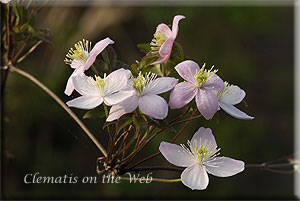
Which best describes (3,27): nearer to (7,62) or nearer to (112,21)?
(7,62)

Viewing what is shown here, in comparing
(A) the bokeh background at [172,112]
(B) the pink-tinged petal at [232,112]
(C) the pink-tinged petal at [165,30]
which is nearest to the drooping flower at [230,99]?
(B) the pink-tinged petal at [232,112]

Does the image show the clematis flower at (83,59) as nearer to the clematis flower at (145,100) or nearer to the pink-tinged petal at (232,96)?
the clematis flower at (145,100)

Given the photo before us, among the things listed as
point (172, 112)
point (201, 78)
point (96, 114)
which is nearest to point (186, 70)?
point (201, 78)

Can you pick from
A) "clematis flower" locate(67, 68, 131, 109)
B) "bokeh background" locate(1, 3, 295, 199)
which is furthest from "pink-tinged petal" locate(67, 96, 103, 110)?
"bokeh background" locate(1, 3, 295, 199)

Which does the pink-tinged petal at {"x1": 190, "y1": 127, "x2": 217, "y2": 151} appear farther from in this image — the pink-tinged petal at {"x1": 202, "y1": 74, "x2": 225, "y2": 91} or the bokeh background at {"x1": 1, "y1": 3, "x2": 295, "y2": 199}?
the bokeh background at {"x1": 1, "y1": 3, "x2": 295, "y2": 199}

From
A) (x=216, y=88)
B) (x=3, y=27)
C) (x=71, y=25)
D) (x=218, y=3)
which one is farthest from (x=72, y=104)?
(x=218, y=3)

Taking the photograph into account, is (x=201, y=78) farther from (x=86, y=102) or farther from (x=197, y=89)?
(x=86, y=102)
